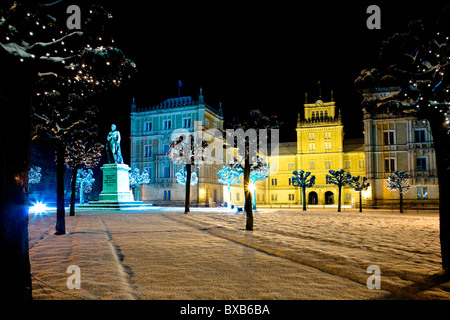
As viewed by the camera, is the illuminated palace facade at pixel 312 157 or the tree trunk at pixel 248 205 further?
the illuminated palace facade at pixel 312 157

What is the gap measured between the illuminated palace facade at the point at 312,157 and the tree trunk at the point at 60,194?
133ft

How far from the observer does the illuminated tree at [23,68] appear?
16.3 feet

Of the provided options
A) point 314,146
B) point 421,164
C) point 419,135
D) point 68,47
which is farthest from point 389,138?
point 68,47

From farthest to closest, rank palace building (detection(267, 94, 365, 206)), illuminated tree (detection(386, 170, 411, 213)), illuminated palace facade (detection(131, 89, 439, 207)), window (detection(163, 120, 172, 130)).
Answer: palace building (detection(267, 94, 365, 206)) < window (detection(163, 120, 172, 130)) < illuminated palace facade (detection(131, 89, 439, 207)) < illuminated tree (detection(386, 170, 411, 213))

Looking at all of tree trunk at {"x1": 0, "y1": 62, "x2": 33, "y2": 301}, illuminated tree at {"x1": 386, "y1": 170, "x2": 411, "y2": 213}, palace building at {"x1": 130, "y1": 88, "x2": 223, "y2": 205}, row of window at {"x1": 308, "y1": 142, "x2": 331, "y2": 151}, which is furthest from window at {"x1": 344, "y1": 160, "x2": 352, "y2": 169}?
tree trunk at {"x1": 0, "y1": 62, "x2": 33, "y2": 301}

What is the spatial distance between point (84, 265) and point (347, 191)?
6073 cm

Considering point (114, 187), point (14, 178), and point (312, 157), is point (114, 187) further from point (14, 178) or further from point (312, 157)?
point (312, 157)

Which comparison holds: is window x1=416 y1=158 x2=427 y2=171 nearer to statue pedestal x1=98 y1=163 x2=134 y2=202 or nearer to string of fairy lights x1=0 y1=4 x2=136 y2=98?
statue pedestal x1=98 y1=163 x2=134 y2=202

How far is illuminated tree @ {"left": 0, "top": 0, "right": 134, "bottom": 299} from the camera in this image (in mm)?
4961

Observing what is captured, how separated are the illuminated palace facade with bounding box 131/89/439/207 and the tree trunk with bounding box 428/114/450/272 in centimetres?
4127

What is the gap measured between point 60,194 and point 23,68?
9.86m

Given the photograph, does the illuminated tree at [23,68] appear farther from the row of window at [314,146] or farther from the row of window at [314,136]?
the row of window at [314,136]

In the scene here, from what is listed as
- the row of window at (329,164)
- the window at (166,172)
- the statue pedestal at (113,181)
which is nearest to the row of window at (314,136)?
the row of window at (329,164)
